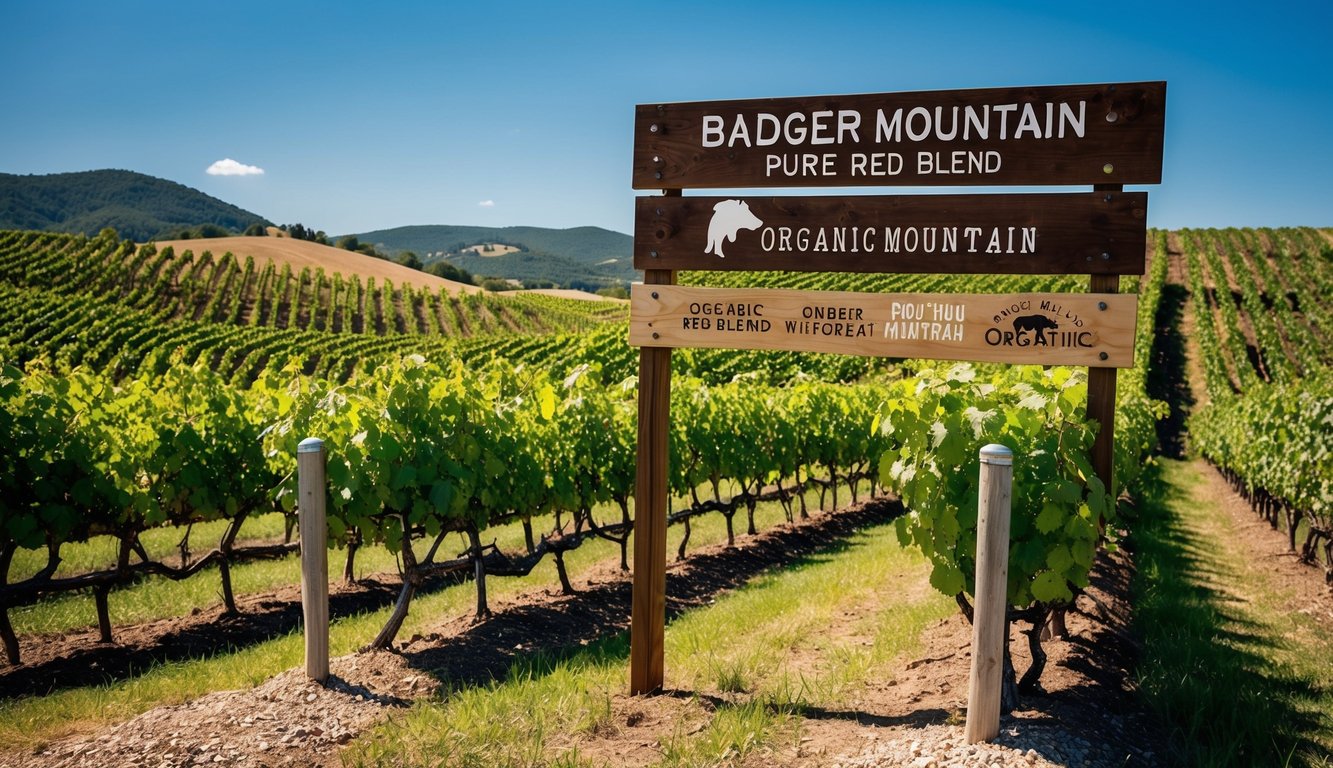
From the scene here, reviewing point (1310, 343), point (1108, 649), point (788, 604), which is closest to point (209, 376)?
point (788, 604)

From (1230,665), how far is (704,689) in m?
2.87

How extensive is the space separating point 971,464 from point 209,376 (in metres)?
7.69

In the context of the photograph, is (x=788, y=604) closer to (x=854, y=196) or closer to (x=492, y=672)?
(x=492, y=672)

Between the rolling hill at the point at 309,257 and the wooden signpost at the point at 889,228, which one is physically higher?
the rolling hill at the point at 309,257

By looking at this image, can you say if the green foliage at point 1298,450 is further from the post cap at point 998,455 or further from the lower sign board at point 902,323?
the post cap at point 998,455

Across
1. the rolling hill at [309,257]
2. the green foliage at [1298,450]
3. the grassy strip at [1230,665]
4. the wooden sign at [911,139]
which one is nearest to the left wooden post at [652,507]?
the wooden sign at [911,139]

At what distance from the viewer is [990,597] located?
10.1 feet

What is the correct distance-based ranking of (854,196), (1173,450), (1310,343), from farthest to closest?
(1310,343) → (1173,450) → (854,196)

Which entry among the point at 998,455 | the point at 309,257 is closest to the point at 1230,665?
the point at 998,455

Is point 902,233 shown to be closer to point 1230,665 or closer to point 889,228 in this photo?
point 889,228

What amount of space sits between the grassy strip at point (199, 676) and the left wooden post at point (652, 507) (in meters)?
2.36

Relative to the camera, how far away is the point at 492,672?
17.2ft

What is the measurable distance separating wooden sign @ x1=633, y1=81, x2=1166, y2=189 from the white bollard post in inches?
55.1

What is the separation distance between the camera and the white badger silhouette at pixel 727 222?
405 cm
